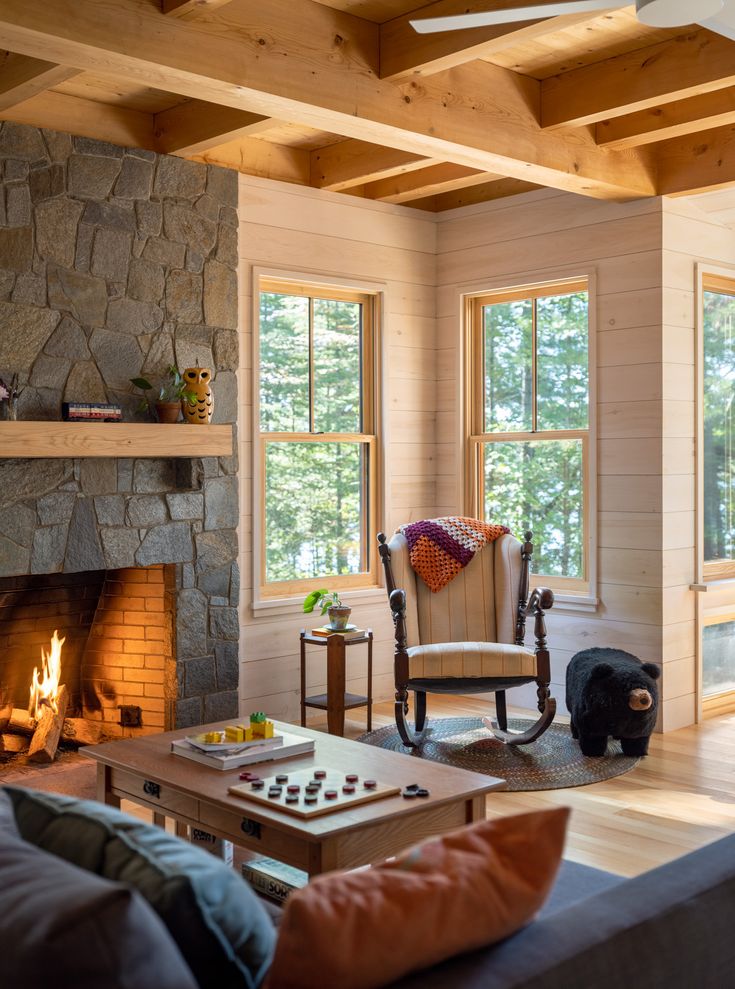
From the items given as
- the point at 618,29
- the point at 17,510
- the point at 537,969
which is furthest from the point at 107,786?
the point at 618,29

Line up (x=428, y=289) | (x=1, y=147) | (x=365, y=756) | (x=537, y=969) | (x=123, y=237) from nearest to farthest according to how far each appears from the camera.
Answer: (x=537, y=969)
(x=365, y=756)
(x=1, y=147)
(x=123, y=237)
(x=428, y=289)

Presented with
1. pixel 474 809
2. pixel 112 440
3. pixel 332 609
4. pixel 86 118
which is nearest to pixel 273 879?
pixel 474 809

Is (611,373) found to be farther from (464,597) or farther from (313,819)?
(313,819)

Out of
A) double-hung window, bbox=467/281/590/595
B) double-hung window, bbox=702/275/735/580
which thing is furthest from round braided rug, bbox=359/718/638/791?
double-hung window, bbox=702/275/735/580

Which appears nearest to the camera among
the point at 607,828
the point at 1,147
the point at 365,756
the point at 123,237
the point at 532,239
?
the point at 365,756

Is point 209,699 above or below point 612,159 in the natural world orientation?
below

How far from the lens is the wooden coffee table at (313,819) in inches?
95.4

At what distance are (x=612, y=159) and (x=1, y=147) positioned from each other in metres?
2.54

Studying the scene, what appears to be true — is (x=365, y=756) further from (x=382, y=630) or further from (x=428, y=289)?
(x=428, y=289)

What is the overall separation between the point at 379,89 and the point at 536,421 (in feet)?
7.35

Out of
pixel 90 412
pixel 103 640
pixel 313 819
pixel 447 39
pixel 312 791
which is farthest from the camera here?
pixel 103 640

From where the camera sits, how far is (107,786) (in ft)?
10.2

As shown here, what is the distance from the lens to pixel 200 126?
4285 mm

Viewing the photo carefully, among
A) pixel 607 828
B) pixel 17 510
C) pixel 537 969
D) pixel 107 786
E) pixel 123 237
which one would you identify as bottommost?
pixel 607 828
